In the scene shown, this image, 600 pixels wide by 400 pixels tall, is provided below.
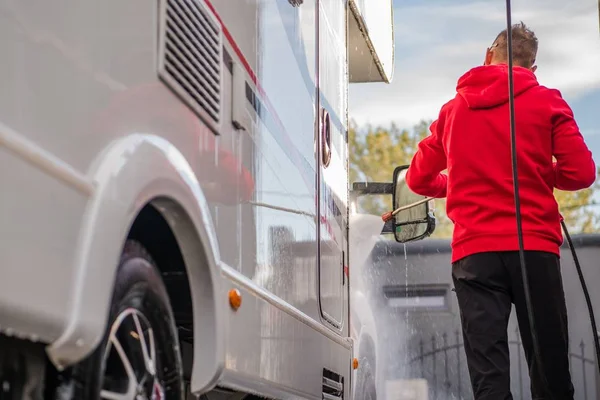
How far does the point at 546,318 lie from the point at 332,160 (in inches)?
47.6

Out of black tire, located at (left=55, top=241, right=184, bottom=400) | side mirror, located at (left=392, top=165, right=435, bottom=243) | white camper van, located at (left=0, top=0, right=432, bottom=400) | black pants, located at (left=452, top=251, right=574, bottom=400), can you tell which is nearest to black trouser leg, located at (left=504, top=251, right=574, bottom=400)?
black pants, located at (left=452, top=251, right=574, bottom=400)

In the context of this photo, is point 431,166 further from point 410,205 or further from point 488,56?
point 410,205

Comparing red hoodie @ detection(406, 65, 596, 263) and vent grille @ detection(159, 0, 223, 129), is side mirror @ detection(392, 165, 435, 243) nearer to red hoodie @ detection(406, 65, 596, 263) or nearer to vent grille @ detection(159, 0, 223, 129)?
red hoodie @ detection(406, 65, 596, 263)

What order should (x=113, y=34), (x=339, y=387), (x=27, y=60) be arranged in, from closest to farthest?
1. (x=27, y=60)
2. (x=113, y=34)
3. (x=339, y=387)

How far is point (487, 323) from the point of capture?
3.55 metres

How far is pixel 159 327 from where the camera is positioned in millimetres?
2143

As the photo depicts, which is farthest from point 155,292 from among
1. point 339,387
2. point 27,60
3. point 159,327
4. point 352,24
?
point 352,24

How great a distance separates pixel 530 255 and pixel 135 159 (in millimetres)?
1977

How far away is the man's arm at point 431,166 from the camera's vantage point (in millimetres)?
3902

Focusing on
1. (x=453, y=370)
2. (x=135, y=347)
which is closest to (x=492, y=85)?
(x=135, y=347)

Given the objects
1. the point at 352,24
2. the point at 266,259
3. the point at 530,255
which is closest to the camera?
the point at 266,259

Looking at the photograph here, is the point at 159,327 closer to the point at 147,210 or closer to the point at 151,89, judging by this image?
the point at 147,210

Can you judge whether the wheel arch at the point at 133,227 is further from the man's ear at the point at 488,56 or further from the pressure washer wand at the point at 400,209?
the pressure washer wand at the point at 400,209

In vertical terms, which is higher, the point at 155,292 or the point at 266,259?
the point at 266,259
